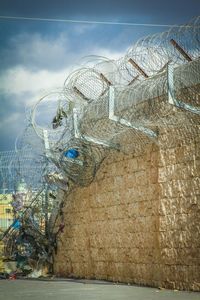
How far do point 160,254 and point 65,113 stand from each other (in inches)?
142

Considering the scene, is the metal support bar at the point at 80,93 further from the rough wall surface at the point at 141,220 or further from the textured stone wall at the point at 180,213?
the textured stone wall at the point at 180,213

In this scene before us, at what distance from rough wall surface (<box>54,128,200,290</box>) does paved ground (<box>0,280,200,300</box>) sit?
40cm

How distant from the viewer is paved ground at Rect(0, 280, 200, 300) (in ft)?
23.9

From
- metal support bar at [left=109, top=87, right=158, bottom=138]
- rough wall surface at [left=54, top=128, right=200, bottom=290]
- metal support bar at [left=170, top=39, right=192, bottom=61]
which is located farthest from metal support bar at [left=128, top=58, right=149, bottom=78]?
rough wall surface at [left=54, top=128, right=200, bottom=290]

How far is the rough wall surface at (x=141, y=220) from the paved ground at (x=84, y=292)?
15.6 inches

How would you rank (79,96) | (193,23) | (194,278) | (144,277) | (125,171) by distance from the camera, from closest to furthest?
(193,23), (194,278), (144,277), (125,171), (79,96)

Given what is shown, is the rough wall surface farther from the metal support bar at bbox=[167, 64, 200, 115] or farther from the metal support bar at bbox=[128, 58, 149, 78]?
the metal support bar at bbox=[128, 58, 149, 78]

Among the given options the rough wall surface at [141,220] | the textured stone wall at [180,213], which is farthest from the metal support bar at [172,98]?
the rough wall surface at [141,220]

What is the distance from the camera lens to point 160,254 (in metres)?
8.29

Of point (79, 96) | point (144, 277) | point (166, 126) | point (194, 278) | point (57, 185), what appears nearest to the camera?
point (194, 278)

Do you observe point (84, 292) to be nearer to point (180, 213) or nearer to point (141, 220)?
point (141, 220)

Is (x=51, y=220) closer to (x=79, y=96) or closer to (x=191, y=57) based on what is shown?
(x=79, y=96)

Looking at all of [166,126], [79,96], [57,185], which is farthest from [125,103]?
[57,185]

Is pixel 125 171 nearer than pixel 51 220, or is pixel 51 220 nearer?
pixel 125 171
